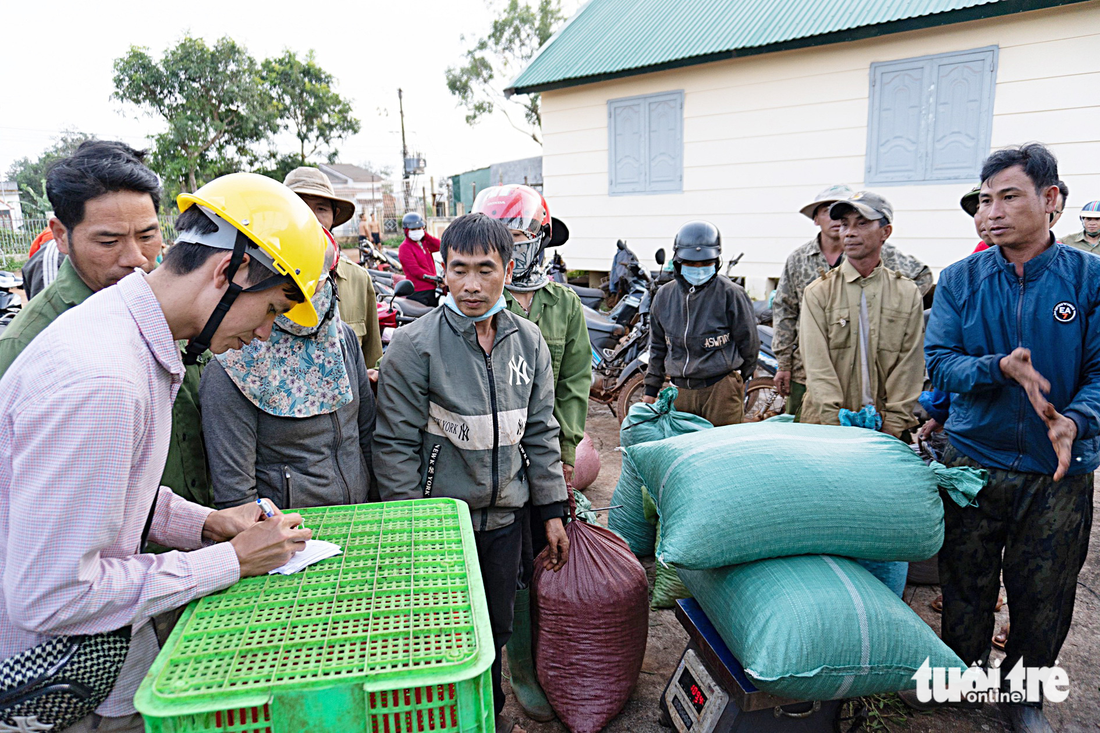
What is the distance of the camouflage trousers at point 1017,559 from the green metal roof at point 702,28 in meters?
6.15

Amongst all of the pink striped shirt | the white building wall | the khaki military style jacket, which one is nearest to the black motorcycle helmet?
the khaki military style jacket

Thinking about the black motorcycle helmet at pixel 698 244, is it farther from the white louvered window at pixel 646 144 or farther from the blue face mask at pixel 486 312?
the white louvered window at pixel 646 144

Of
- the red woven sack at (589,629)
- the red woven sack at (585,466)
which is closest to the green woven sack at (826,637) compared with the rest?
the red woven sack at (589,629)

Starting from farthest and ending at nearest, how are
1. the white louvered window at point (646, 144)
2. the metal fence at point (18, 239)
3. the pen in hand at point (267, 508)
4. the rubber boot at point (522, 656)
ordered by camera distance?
the metal fence at point (18, 239)
the white louvered window at point (646, 144)
the rubber boot at point (522, 656)
the pen in hand at point (267, 508)

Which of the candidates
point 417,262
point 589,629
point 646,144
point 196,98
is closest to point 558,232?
point 589,629

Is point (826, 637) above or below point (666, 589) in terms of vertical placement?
above

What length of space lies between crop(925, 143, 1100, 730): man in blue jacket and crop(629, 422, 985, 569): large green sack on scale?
0.74 feet

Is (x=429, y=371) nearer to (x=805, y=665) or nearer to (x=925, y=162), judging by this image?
(x=805, y=665)

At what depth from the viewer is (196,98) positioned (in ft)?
59.8

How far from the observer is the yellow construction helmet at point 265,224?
3.78 feet

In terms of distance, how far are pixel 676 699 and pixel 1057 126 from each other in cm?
699

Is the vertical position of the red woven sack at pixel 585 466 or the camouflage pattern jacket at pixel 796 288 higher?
the camouflage pattern jacket at pixel 796 288

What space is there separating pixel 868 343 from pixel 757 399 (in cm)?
271

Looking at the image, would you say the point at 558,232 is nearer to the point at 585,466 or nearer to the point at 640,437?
the point at 640,437
